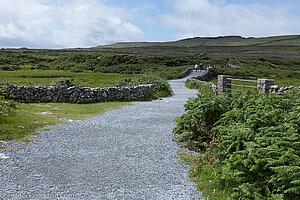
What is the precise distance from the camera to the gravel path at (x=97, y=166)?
181 inches

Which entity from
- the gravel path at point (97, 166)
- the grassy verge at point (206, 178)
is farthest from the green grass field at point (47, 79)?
the grassy verge at point (206, 178)

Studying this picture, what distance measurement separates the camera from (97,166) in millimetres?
5695

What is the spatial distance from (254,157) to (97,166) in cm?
314

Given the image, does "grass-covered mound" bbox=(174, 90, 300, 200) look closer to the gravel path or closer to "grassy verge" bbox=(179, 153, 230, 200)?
"grassy verge" bbox=(179, 153, 230, 200)

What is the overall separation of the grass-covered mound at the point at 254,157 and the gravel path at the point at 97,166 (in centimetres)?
52

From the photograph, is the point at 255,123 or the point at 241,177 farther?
the point at 255,123

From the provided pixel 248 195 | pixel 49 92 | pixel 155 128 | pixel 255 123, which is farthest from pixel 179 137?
pixel 49 92

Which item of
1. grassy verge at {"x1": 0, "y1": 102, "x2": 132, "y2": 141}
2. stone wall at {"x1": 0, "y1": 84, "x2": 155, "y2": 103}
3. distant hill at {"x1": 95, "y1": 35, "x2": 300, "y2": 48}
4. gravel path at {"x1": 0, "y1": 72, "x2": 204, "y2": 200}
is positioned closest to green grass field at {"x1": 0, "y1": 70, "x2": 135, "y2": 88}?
stone wall at {"x1": 0, "y1": 84, "x2": 155, "y2": 103}

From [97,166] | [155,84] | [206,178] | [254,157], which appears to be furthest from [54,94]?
[254,157]

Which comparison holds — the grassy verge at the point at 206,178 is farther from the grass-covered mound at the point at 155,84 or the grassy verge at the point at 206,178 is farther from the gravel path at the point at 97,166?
the grass-covered mound at the point at 155,84

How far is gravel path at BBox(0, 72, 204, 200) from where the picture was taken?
15.1 feet

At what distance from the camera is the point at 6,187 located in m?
4.64

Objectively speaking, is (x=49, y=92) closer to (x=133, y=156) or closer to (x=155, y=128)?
(x=155, y=128)

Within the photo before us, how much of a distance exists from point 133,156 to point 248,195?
9.48 ft
